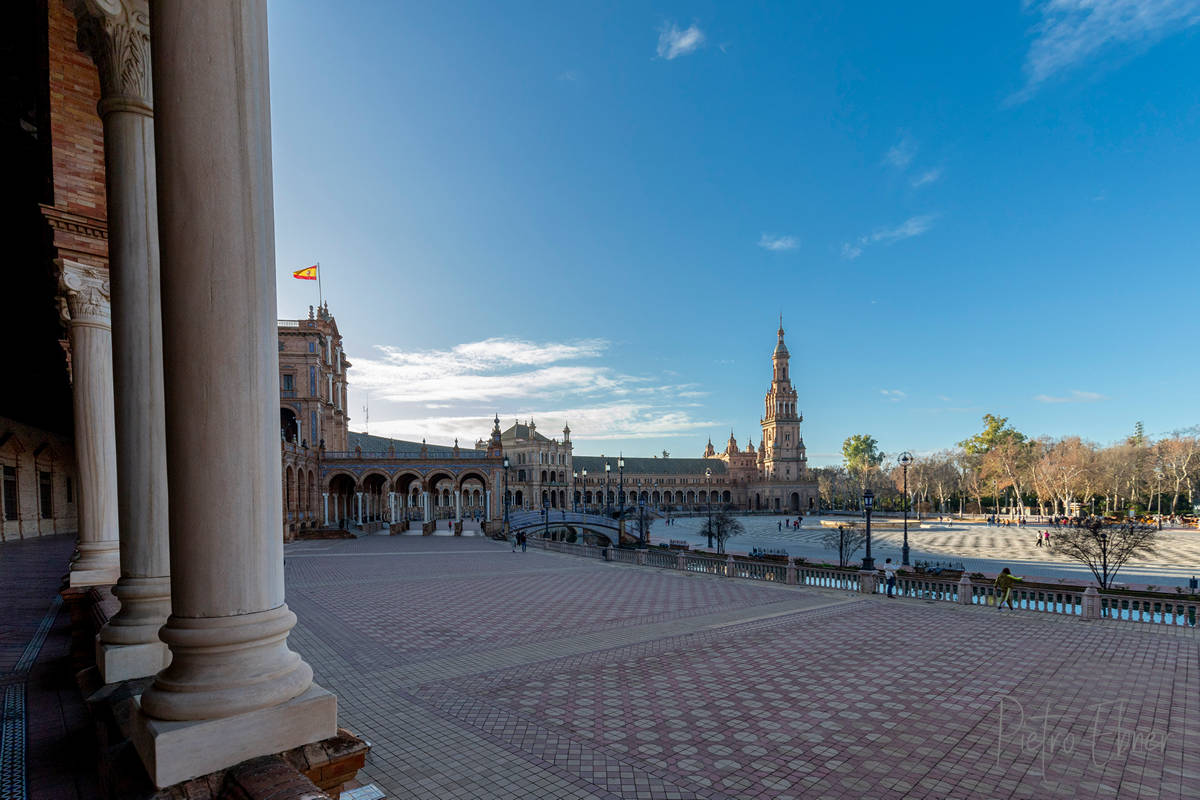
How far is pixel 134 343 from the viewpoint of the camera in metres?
5.04

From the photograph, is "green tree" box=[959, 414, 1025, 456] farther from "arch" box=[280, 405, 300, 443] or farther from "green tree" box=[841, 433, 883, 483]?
"arch" box=[280, 405, 300, 443]

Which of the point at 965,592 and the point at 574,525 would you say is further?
the point at 574,525

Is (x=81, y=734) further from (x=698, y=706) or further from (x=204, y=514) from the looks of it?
(x=698, y=706)

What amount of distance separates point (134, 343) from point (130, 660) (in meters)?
2.63

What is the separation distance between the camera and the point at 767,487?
121 meters

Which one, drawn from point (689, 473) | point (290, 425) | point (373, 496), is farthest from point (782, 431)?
point (290, 425)

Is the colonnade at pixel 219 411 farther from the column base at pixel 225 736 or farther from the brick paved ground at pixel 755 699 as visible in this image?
the brick paved ground at pixel 755 699

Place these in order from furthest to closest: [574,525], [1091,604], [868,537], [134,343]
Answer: [574,525], [868,537], [1091,604], [134,343]

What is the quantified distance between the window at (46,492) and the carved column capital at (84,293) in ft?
107

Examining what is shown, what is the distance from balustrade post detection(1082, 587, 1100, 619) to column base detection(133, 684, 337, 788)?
16.9m

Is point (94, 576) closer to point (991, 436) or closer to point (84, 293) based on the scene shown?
point (84, 293)

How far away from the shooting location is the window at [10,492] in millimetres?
27859

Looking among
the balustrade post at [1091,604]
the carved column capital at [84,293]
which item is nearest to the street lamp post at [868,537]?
the balustrade post at [1091,604]

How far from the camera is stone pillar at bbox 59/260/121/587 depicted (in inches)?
325
